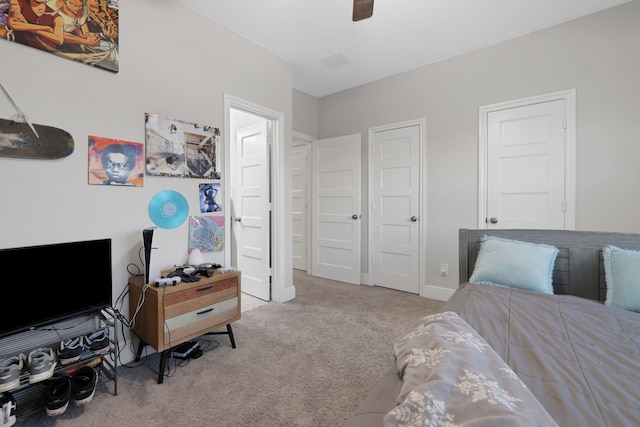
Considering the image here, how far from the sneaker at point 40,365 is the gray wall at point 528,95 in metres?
3.23

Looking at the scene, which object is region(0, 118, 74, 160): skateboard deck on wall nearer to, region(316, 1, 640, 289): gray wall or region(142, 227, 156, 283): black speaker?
region(142, 227, 156, 283): black speaker

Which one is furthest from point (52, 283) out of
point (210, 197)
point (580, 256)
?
point (580, 256)

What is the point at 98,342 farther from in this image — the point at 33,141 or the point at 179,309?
the point at 33,141

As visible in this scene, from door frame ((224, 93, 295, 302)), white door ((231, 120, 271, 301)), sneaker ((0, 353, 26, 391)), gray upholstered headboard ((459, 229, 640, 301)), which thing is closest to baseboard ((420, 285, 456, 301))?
gray upholstered headboard ((459, 229, 640, 301))

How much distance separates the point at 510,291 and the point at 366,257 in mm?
2268

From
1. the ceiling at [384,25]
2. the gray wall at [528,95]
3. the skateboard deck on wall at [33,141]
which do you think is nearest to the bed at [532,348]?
the gray wall at [528,95]

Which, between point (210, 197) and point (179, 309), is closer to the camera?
point (179, 309)

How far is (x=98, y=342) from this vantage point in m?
1.62

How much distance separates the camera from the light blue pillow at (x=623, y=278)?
1.43 metres

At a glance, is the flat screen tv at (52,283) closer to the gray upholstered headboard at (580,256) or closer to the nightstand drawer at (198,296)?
the nightstand drawer at (198,296)

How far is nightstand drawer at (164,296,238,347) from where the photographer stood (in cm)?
176

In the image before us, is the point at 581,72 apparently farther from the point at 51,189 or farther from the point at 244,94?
the point at 51,189

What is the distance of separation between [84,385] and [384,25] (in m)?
3.50

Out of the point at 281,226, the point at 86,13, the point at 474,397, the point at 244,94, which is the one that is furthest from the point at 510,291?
the point at 86,13
